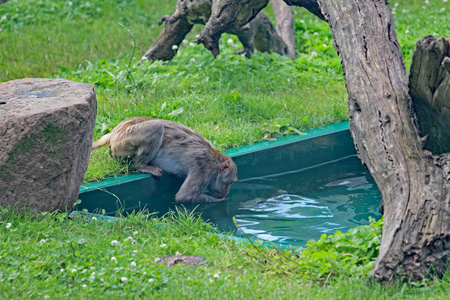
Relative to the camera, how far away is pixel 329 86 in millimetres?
10086

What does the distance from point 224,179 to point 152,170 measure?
0.83 metres

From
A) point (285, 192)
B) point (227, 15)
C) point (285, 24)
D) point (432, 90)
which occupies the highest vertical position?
point (227, 15)

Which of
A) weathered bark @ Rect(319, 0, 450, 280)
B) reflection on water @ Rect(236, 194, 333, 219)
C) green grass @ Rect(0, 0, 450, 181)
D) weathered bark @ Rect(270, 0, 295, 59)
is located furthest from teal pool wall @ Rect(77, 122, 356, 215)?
weathered bark @ Rect(270, 0, 295, 59)

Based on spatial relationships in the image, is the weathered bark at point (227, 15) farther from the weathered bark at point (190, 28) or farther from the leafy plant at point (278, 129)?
the leafy plant at point (278, 129)

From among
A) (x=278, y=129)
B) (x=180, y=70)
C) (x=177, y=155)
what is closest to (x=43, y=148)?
(x=177, y=155)

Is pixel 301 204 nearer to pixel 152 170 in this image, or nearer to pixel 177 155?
pixel 177 155

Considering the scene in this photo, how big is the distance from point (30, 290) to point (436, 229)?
110 inches

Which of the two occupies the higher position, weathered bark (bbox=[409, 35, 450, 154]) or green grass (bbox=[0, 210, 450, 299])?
weathered bark (bbox=[409, 35, 450, 154])

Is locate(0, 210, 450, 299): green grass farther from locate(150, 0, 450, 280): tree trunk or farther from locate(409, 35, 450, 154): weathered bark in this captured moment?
locate(409, 35, 450, 154): weathered bark

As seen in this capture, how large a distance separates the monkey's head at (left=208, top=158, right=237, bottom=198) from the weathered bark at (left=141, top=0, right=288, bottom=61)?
3.50 m

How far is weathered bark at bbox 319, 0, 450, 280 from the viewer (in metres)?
3.86

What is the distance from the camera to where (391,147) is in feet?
14.5

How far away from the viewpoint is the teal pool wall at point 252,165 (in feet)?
20.1

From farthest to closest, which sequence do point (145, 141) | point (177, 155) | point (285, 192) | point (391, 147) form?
point (285, 192) < point (177, 155) < point (145, 141) < point (391, 147)
